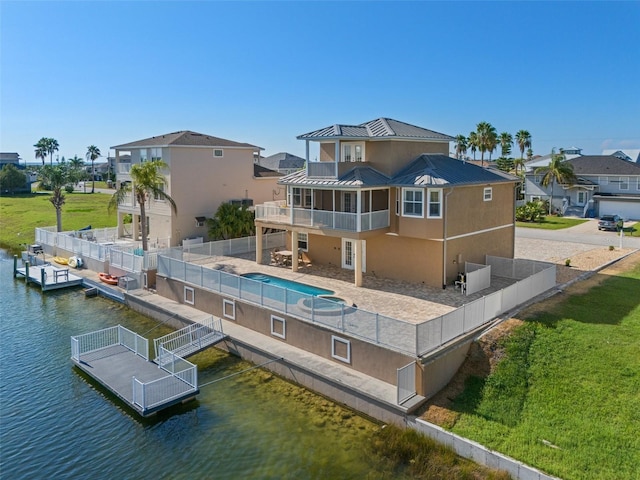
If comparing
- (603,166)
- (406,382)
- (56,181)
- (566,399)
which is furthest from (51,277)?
(603,166)

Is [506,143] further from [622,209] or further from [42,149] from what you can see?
[42,149]

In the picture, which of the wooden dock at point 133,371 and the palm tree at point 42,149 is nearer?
the wooden dock at point 133,371

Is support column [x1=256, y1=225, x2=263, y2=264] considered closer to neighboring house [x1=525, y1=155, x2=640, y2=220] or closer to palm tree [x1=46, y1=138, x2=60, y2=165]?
neighboring house [x1=525, y1=155, x2=640, y2=220]

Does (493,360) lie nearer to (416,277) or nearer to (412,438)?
(412,438)

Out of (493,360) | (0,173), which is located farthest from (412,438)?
(0,173)

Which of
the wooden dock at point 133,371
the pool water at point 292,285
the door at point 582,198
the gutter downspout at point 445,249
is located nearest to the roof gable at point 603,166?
the door at point 582,198

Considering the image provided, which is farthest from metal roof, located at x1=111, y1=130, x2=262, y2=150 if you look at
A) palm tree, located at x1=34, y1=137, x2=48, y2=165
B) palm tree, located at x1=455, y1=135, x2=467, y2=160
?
palm tree, located at x1=34, y1=137, x2=48, y2=165

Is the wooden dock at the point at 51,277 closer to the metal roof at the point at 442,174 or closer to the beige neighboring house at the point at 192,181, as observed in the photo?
the beige neighboring house at the point at 192,181
